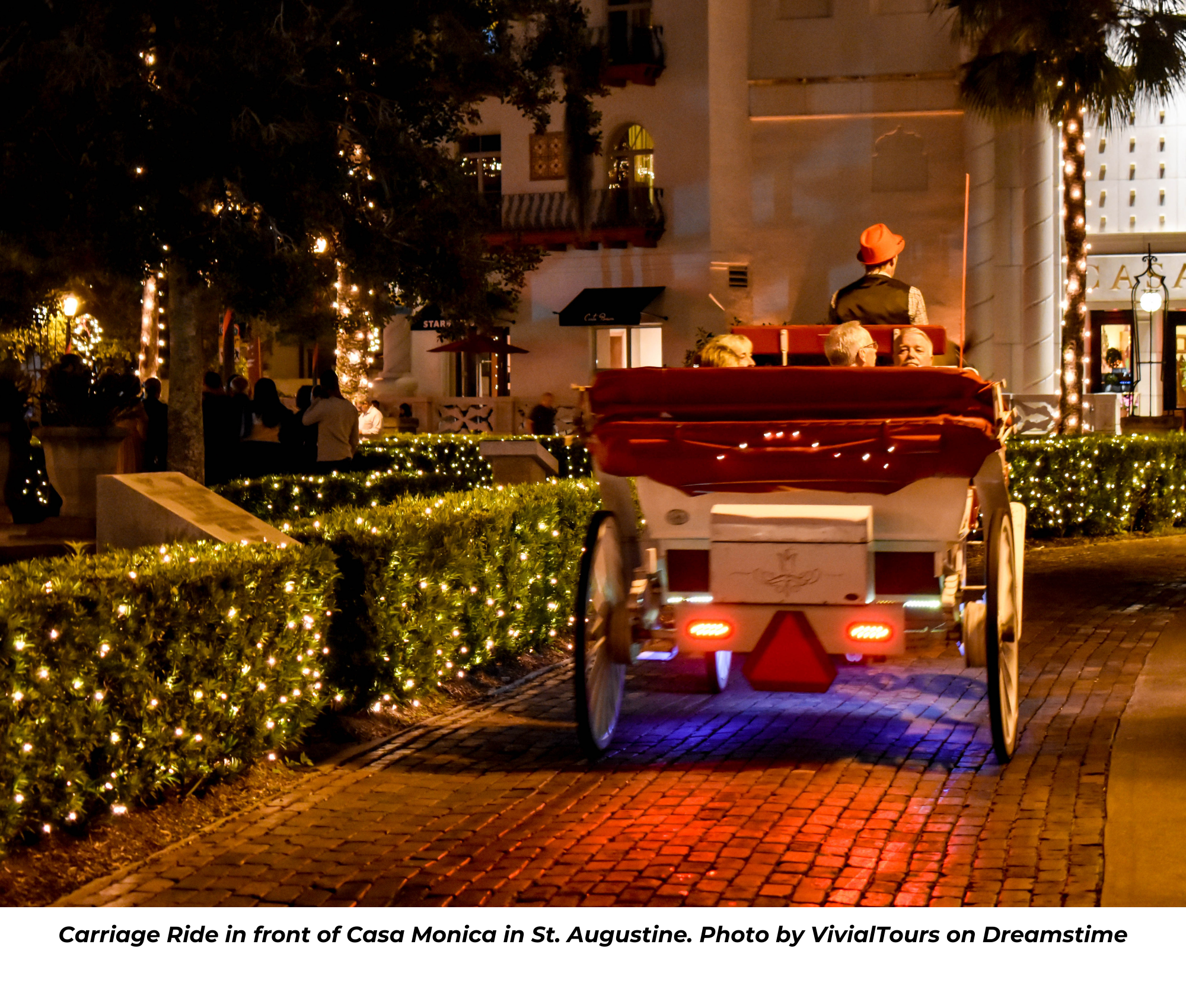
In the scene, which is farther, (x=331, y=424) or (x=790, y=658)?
(x=331, y=424)

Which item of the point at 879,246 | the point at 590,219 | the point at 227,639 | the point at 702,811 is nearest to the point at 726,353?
the point at 879,246

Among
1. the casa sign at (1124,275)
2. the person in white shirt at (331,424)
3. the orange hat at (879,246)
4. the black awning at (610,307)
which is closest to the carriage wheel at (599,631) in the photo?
the orange hat at (879,246)

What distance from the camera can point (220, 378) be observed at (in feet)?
60.8

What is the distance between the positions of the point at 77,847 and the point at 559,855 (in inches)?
70.3

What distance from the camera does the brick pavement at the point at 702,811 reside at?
5.51 meters

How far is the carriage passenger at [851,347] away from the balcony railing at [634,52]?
95.9 feet

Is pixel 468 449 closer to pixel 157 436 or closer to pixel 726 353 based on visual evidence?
pixel 157 436

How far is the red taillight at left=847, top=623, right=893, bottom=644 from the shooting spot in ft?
22.5

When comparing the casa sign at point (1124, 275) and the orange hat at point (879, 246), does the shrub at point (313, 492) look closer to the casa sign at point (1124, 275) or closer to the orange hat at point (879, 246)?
the orange hat at point (879, 246)

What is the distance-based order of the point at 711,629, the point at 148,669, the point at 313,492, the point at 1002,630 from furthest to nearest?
the point at 313,492 < the point at 1002,630 < the point at 711,629 < the point at 148,669

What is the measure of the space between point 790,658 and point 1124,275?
3770 centimetres

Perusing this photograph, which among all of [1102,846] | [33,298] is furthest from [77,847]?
[33,298]

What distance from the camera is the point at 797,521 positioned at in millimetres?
6812
